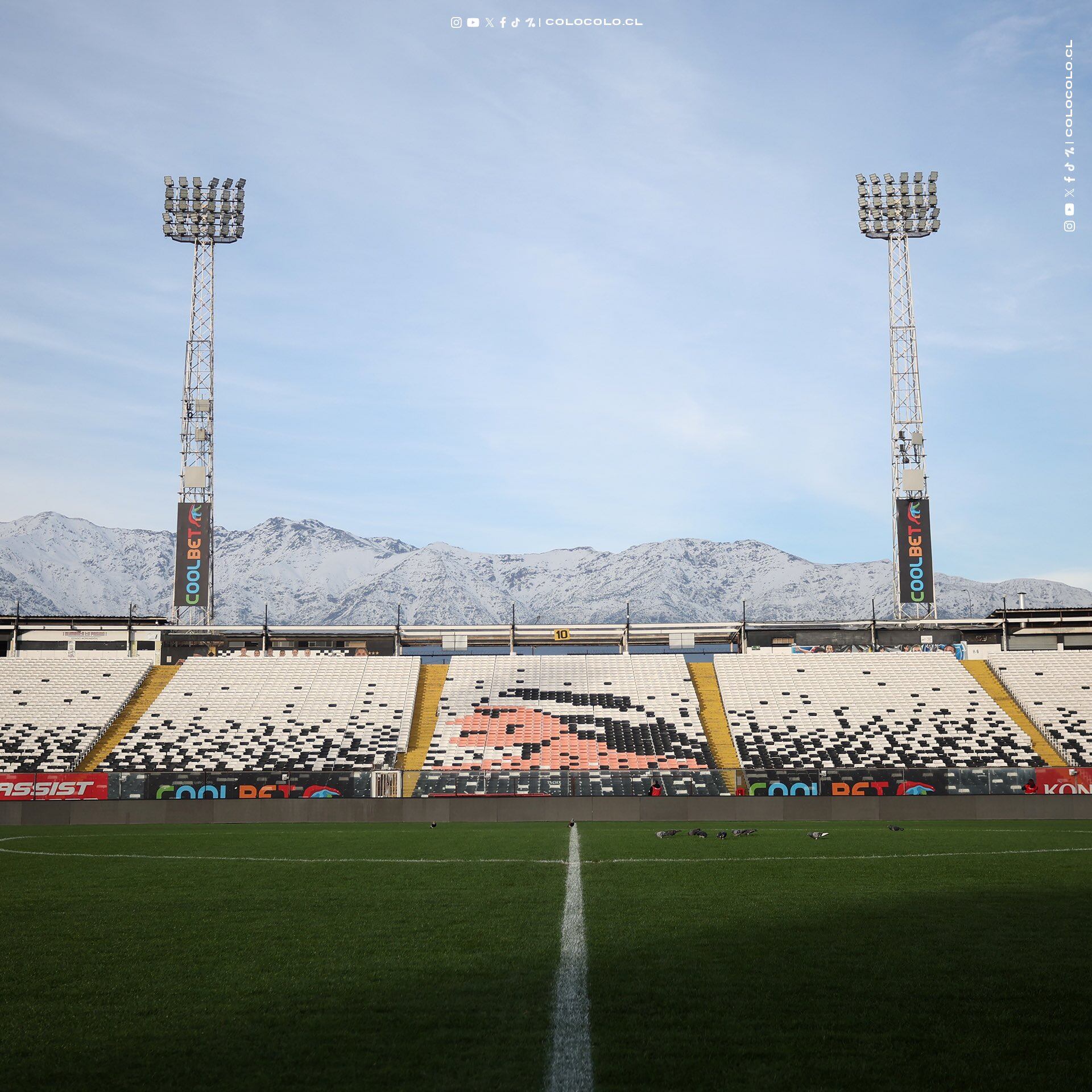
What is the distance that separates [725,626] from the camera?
8450 centimetres

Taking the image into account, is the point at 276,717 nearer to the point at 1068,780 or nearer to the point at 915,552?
the point at 1068,780

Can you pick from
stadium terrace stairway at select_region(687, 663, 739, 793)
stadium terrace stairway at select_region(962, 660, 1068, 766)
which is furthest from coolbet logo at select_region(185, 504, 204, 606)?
stadium terrace stairway at select_region(962, 660, 1068, 766)

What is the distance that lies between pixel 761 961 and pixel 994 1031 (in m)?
3.32

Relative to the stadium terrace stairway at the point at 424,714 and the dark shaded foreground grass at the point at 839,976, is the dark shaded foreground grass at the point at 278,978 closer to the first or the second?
the dark shaded foreground grass at the point at 839,976

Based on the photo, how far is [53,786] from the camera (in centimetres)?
4941

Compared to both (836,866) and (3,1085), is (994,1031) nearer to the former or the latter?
(3,1085)

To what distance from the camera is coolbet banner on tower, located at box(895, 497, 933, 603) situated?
79875 millimetres

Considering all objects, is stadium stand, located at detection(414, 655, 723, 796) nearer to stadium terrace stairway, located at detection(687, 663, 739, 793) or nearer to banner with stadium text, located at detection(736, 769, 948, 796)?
stadium terrace stairway, located at detection(687, 663, 739, 793)

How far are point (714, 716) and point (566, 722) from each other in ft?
29.6

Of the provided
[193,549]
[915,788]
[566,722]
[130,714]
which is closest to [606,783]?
[915,788]

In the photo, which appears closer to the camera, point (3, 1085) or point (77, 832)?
point (3, 1085)

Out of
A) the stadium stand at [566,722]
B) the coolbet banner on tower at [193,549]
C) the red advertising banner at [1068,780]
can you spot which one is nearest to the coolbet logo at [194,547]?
the coolbet banner on tower at [193,549]

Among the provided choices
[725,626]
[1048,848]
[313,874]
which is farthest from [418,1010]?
[725,626]

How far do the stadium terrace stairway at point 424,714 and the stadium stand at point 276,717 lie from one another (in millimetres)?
584
